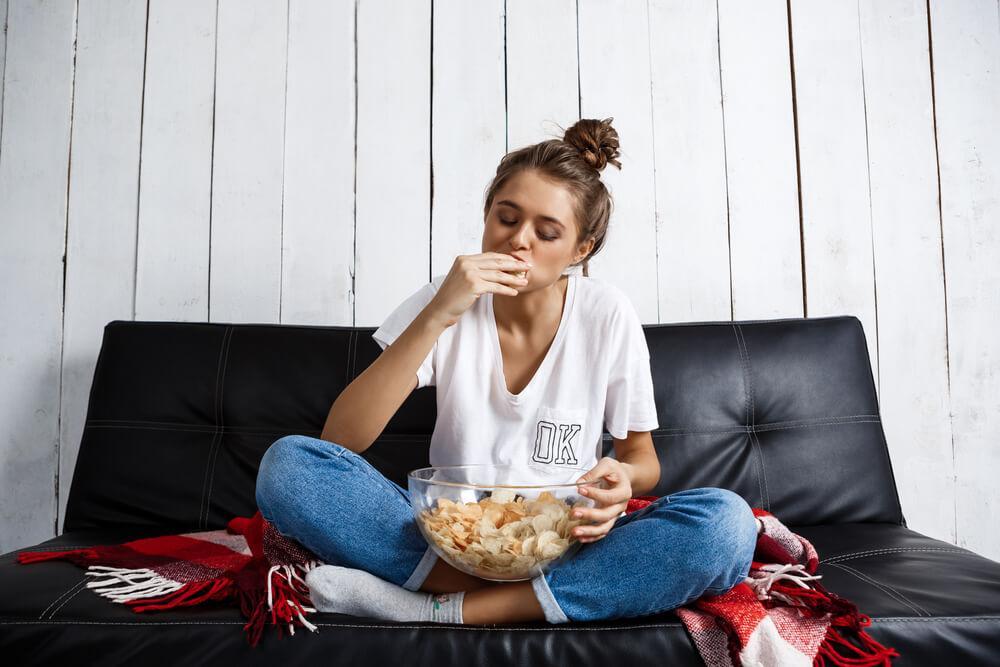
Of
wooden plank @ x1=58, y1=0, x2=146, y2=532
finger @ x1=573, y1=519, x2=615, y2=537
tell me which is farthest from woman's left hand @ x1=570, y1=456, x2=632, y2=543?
wooden plank @ x1=58, y1=0, x2=146, y2=532

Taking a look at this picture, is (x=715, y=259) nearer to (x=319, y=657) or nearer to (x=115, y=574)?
(x=319, y=657)

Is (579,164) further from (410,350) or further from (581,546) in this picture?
(581,546)

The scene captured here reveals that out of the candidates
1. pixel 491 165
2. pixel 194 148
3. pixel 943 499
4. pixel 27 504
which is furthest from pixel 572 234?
pixel 27 504

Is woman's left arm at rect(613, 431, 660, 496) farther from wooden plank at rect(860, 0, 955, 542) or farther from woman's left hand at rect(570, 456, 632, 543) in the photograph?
wooden plank at rect(860, 0, 955, 542)

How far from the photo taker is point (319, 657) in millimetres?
922

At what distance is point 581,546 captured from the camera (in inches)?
38.8

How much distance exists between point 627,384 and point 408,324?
1.45 feet

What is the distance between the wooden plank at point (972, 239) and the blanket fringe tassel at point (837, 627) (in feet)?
3.94

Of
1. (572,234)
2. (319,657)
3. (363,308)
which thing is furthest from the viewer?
(363,308)

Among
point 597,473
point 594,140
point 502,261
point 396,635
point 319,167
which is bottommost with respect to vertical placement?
point 396,635

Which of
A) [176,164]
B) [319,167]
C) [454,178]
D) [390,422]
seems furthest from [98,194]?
[390,422]

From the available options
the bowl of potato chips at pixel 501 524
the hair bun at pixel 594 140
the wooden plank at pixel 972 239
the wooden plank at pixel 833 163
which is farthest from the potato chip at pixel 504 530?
the wooden plank at pixel 972 239

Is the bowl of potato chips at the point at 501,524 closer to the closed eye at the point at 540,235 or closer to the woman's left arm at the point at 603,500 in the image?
the woman's left arm at the point at 603,500

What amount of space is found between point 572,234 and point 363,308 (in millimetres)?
770
